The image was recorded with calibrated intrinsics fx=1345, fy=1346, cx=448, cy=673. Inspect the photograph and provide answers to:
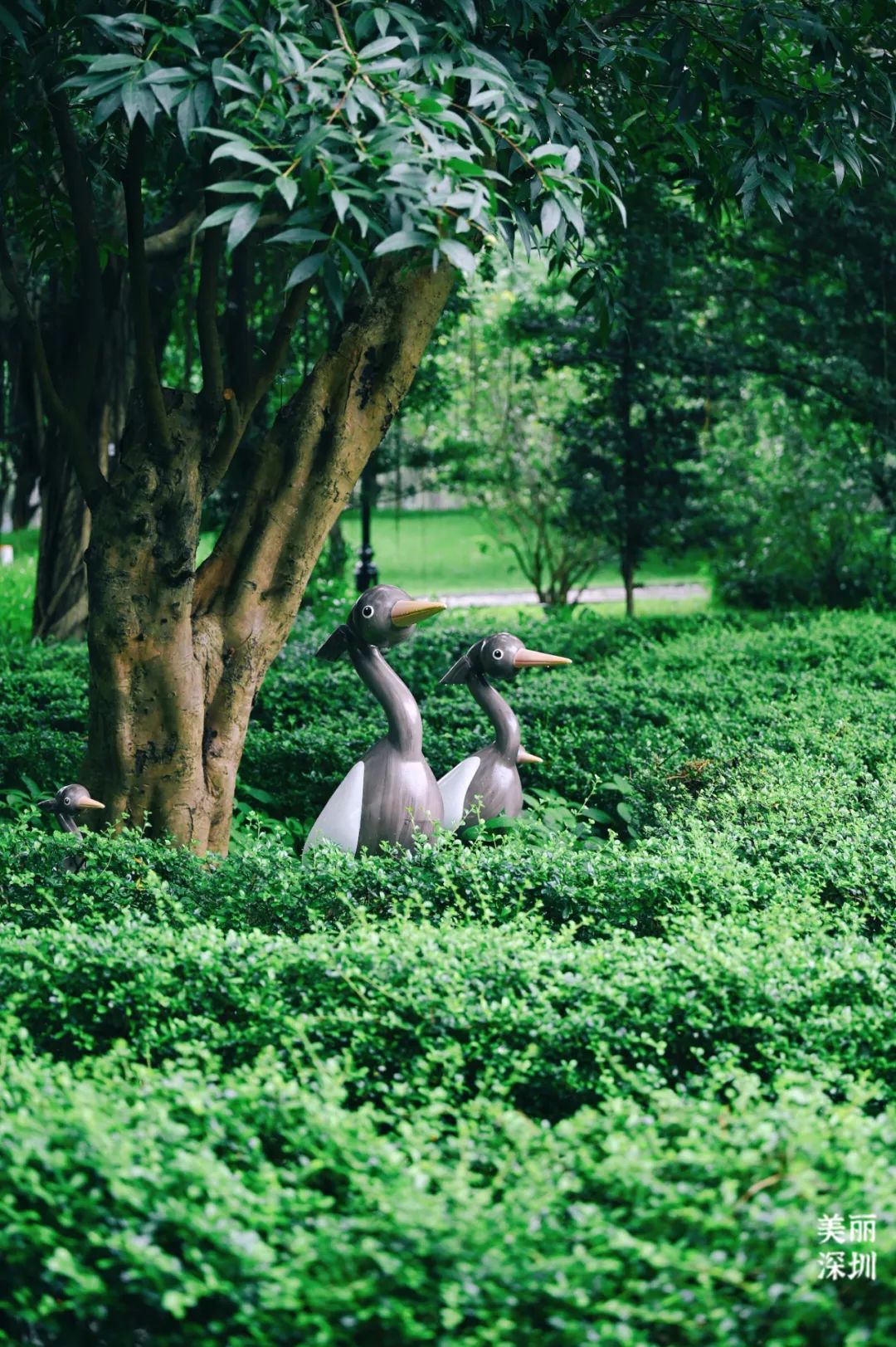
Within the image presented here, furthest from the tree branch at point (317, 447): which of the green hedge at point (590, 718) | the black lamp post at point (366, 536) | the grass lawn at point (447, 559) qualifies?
the grass lawn at point (447, 559)

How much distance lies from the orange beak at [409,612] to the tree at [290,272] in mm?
501

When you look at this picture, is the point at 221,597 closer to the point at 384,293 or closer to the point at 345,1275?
the point at 384,293

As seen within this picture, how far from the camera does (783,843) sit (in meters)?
4.09

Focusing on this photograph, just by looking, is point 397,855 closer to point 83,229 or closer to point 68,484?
point 83,229

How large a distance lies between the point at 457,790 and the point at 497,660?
1.64 feet

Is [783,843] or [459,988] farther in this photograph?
[783,843]

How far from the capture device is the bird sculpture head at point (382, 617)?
Answer: 14.9 feet

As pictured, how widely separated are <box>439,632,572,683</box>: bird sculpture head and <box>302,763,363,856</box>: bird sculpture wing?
63 cm

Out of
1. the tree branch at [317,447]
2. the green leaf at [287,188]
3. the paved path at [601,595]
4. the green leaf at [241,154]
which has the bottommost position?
the paved path at [601,595]

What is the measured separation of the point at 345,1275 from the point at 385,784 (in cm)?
245

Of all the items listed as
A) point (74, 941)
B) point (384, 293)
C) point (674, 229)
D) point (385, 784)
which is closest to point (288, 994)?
point (74, 941)

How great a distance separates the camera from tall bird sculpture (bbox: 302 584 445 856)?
440 centimetres

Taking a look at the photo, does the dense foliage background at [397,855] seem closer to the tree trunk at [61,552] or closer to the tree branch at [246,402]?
the tree branch at [246,402]

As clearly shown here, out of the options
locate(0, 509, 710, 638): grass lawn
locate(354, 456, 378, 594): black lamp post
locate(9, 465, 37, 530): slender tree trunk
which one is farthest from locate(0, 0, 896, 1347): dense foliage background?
locate(0, 509, 710, 638): grass lawn
